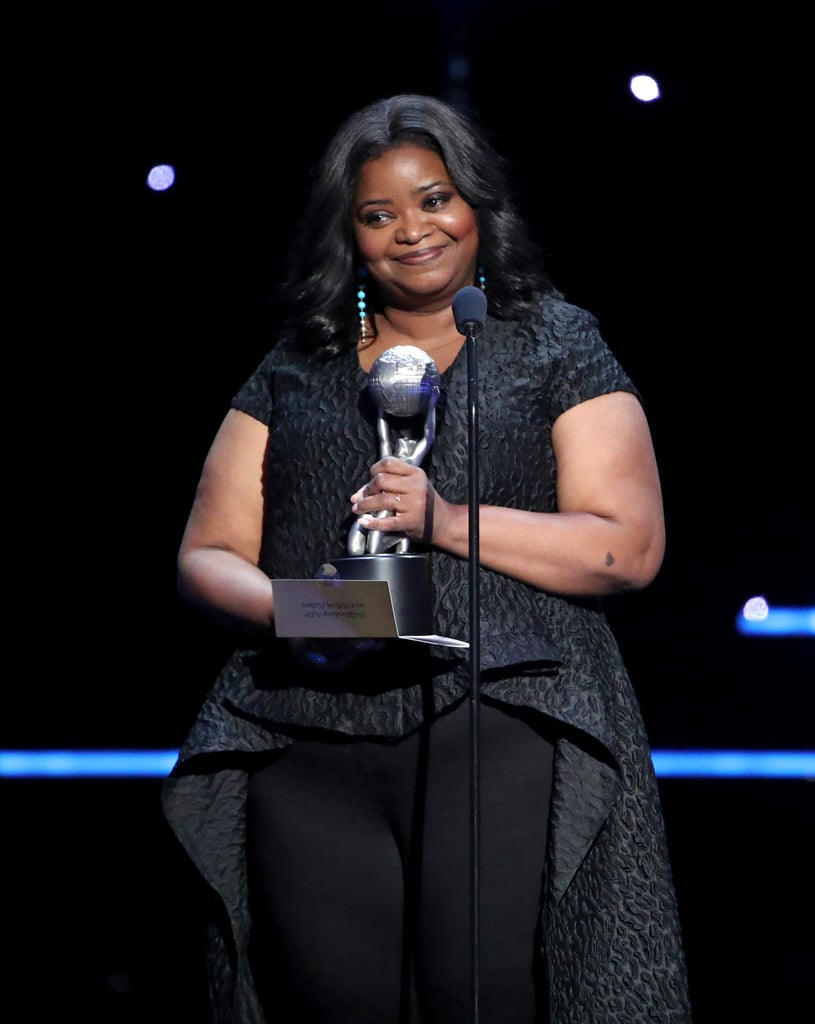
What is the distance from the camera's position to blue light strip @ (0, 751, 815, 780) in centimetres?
266

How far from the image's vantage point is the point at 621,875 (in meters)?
1.66

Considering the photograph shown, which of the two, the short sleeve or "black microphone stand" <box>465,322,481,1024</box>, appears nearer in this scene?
"black microphone stand" <box>465,322,481,1024</box>

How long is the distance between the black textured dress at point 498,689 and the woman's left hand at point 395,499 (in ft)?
0.30

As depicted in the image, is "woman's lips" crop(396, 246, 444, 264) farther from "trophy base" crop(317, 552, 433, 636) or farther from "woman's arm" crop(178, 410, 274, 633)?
"trophy base" crop(317, 552, 433, 636)

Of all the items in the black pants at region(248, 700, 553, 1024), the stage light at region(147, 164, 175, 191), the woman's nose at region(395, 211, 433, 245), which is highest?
the stage light at region(147, 164, 175, 191)

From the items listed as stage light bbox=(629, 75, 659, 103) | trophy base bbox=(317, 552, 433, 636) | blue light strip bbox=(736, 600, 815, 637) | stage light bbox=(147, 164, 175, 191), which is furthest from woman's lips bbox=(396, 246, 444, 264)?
blue light strip bbox=(736, 600, 815, 637)

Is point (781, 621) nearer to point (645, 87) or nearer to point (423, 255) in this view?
point (645, 87)

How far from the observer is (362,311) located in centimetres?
192

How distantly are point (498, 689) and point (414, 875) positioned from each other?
0.77 ft

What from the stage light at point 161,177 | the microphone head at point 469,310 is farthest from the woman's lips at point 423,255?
the stage light at point 161,177

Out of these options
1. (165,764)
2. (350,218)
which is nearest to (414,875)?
(350,218)

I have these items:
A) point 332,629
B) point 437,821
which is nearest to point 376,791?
point 437,821

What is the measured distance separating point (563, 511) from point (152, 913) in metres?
1.63

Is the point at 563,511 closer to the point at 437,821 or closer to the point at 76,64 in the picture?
the point at 437,821
